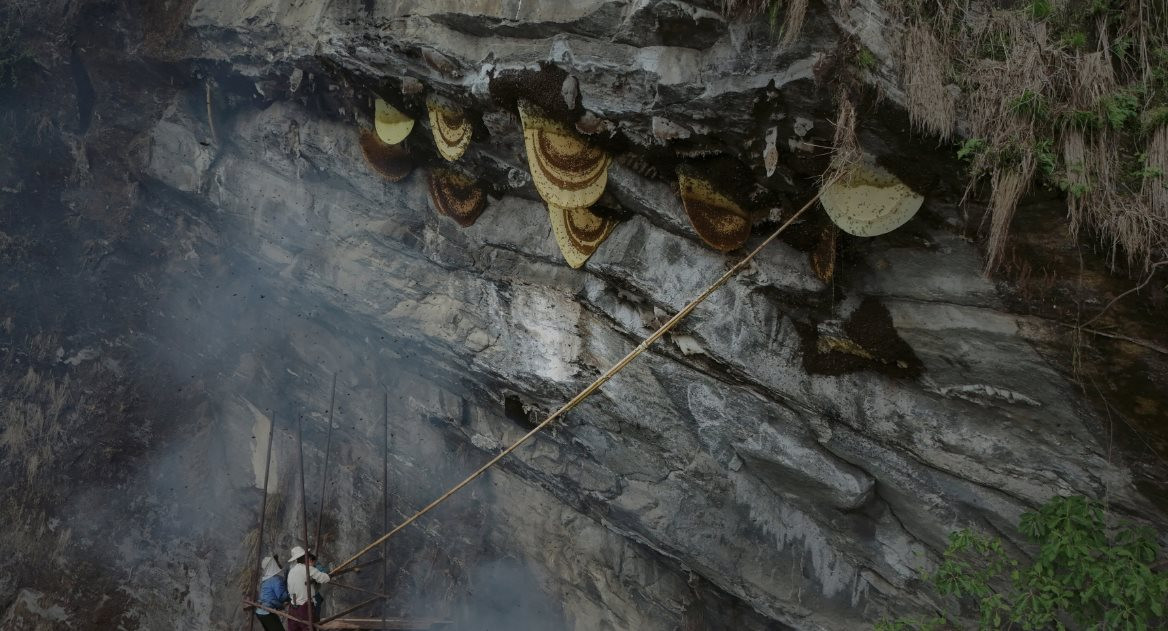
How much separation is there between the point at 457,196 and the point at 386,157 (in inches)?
38.4

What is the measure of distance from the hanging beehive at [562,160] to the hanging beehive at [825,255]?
1.87m

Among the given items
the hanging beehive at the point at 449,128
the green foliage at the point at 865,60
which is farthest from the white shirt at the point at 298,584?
the green foliage at the point at 865,60

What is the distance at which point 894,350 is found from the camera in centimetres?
534

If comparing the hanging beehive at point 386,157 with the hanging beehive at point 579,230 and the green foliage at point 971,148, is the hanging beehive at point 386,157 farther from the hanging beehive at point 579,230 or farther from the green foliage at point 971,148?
the green foliage at point 971,148

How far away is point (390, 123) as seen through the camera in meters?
7.54

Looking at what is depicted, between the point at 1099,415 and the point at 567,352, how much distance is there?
422cm

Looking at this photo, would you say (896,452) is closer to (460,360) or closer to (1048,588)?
(1048,588)

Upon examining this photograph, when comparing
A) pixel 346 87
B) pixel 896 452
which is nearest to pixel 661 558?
pixel 896 452

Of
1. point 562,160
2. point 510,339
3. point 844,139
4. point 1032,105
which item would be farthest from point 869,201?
point 510,339

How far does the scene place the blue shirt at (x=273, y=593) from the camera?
299 inches

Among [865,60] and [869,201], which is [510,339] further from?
[865,60]

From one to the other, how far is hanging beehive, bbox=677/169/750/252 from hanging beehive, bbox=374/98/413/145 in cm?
310

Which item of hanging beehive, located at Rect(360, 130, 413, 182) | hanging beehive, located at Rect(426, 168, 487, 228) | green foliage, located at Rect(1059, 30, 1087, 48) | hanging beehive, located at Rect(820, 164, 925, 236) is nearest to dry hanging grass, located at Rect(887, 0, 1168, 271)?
green foliage, located at Rect(1059, 30, 1087, 48)

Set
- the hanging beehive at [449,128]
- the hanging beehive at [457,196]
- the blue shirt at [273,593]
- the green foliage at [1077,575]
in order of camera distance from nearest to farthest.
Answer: the green foliage at [1077,575] < the hanging beehive at [449,128] < the blue shirt at [273,593] < the hanging beehive at [457,196]
